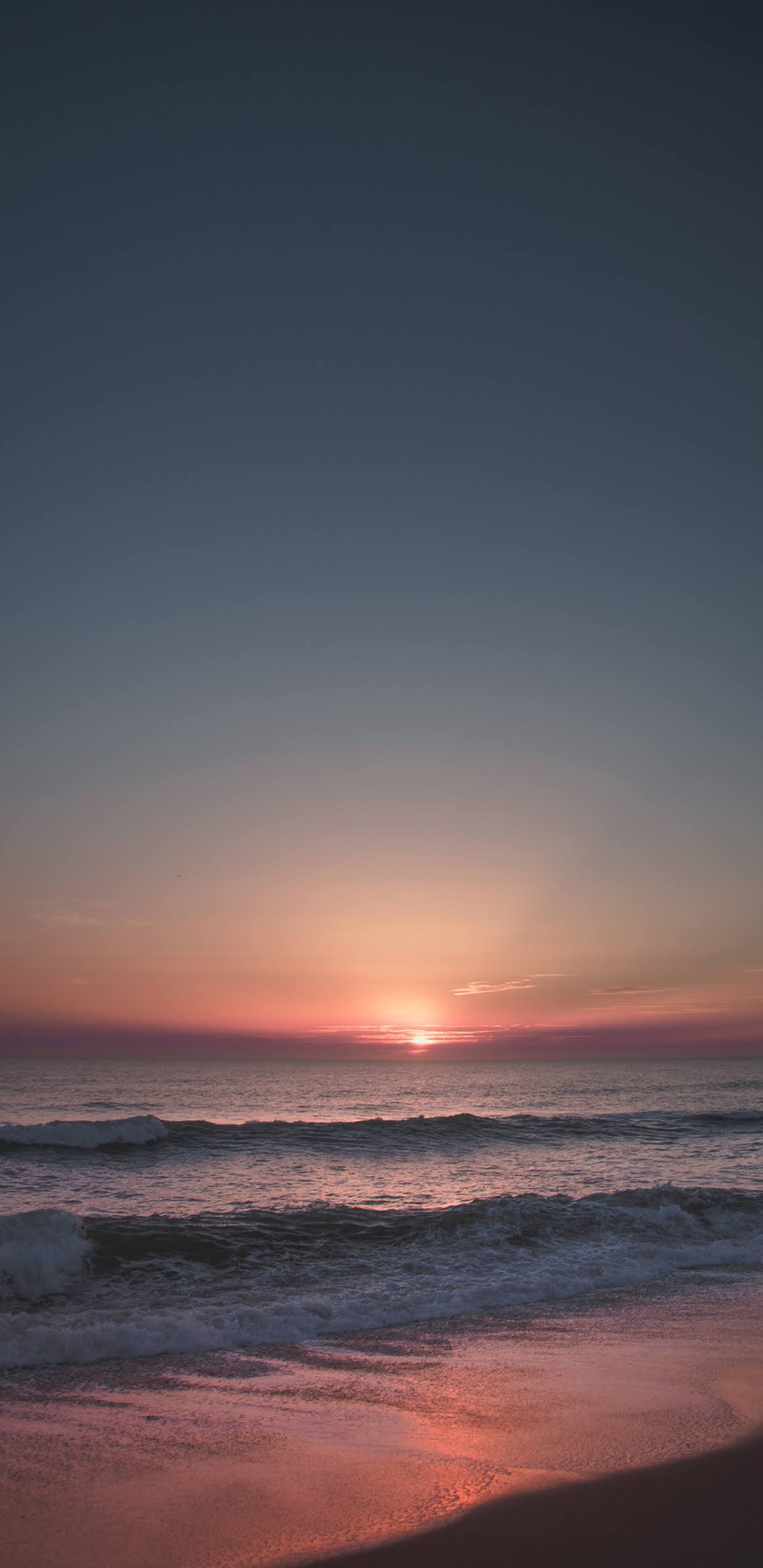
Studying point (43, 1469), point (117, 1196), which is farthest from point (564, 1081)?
point (43, 1469)

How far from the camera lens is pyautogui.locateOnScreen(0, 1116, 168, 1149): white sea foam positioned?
26969mm

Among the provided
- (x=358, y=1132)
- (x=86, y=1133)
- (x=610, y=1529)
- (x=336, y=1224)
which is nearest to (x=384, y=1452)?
(x=610, y=1529)

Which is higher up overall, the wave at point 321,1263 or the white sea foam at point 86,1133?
the wave at point 321,1263

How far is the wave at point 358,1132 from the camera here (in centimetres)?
2762

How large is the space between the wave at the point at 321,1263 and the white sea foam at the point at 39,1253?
0.08ft

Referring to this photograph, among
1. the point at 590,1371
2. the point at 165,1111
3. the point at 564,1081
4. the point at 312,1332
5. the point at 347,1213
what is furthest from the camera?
the point at 564,1081

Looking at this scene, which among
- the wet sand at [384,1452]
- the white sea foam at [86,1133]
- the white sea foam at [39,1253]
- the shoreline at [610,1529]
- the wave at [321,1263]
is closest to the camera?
the shoreline at [610,1529]

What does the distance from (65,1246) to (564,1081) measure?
2869 inches

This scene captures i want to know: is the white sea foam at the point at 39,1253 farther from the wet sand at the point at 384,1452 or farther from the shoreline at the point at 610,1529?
the shoreline at the point at 610,1529

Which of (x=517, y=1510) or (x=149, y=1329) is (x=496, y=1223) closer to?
(x=149, y=1329)

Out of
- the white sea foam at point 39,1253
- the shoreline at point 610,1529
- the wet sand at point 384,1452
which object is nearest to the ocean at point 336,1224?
the white sea foam at point 39,1253

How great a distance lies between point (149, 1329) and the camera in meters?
9.25

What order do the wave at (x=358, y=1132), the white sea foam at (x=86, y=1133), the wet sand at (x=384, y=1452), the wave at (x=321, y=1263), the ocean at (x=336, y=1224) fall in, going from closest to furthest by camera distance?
the wet sand at (x=384, y=1452), the wave at (x=321, y=1263), the ocean at (x=336, y=1224), the white sea foam at (x=86, y=1133), the wave at (x=358, y=1132)

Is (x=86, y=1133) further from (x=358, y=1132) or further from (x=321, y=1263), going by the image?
(x=321, y=1263)
